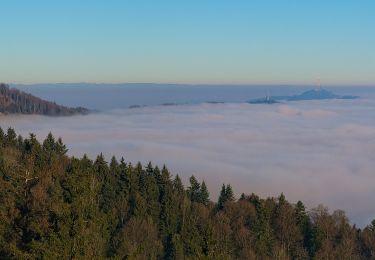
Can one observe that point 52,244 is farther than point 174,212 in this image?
No

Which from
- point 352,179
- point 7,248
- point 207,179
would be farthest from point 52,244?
point 352,179

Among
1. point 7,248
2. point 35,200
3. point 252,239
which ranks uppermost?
point 35,200

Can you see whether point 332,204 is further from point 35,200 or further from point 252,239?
point 35,200

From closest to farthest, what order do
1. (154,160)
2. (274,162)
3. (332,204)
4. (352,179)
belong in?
1. (332,204)
2. (154,160)
3. (352,179)
4. (274,162)

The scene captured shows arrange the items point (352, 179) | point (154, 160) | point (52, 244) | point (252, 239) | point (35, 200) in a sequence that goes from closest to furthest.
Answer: point (52, 244) < point (35, 200) < point (252, 239) < point (154, 160) < point (352, 179)

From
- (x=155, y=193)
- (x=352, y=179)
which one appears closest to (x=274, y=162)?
(x=352, y=179)

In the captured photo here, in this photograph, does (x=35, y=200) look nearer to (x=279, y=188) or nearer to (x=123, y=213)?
(x=123, y=213)

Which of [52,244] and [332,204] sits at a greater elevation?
[52,244]

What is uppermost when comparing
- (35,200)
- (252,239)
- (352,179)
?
(35,200)

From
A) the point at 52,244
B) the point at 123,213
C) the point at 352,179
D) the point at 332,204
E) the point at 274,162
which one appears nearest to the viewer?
the point at 52,244
